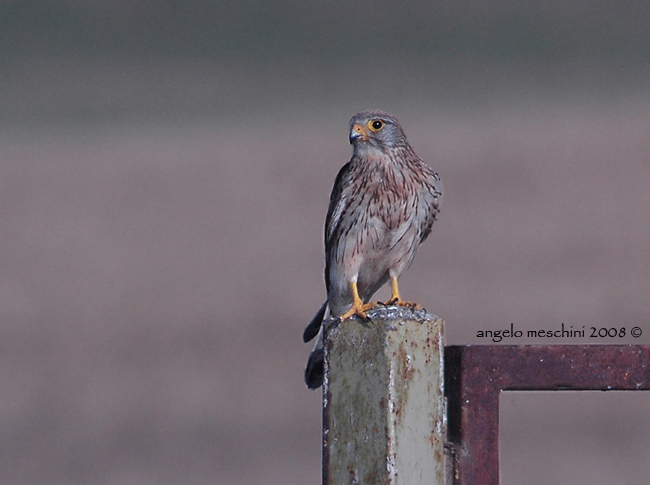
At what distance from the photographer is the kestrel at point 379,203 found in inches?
181

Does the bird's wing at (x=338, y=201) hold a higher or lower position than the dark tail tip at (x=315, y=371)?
higher

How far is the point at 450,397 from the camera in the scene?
108 inches

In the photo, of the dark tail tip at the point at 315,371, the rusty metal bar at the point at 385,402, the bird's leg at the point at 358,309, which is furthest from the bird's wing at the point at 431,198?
the rusty metal bar at the point at 385,402

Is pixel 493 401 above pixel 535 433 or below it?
below

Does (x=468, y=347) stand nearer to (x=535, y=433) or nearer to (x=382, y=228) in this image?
(x=382, y=228)

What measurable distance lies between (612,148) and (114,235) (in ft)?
36.6

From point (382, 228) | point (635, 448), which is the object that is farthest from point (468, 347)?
point (635, 448)

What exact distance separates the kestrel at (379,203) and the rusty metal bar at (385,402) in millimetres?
1849

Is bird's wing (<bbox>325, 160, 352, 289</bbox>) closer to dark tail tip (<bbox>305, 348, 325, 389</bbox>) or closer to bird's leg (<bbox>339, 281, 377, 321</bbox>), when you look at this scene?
bird's leg (<bbox>339, 281, 377, 321</bbox>)

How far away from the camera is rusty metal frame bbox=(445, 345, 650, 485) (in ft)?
8.70

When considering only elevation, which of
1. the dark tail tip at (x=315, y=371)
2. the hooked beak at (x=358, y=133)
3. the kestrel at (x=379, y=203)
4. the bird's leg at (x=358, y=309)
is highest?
the hooked beak at (x=358, y=133)

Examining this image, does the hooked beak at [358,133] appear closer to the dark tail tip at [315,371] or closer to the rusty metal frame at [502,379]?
the dark tail tip at [315,371]

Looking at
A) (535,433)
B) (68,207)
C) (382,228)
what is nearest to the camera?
(382,228)

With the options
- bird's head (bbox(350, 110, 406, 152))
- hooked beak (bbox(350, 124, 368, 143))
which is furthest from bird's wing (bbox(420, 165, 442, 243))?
hooked beak (bbox(350, 124, 368, 143))
